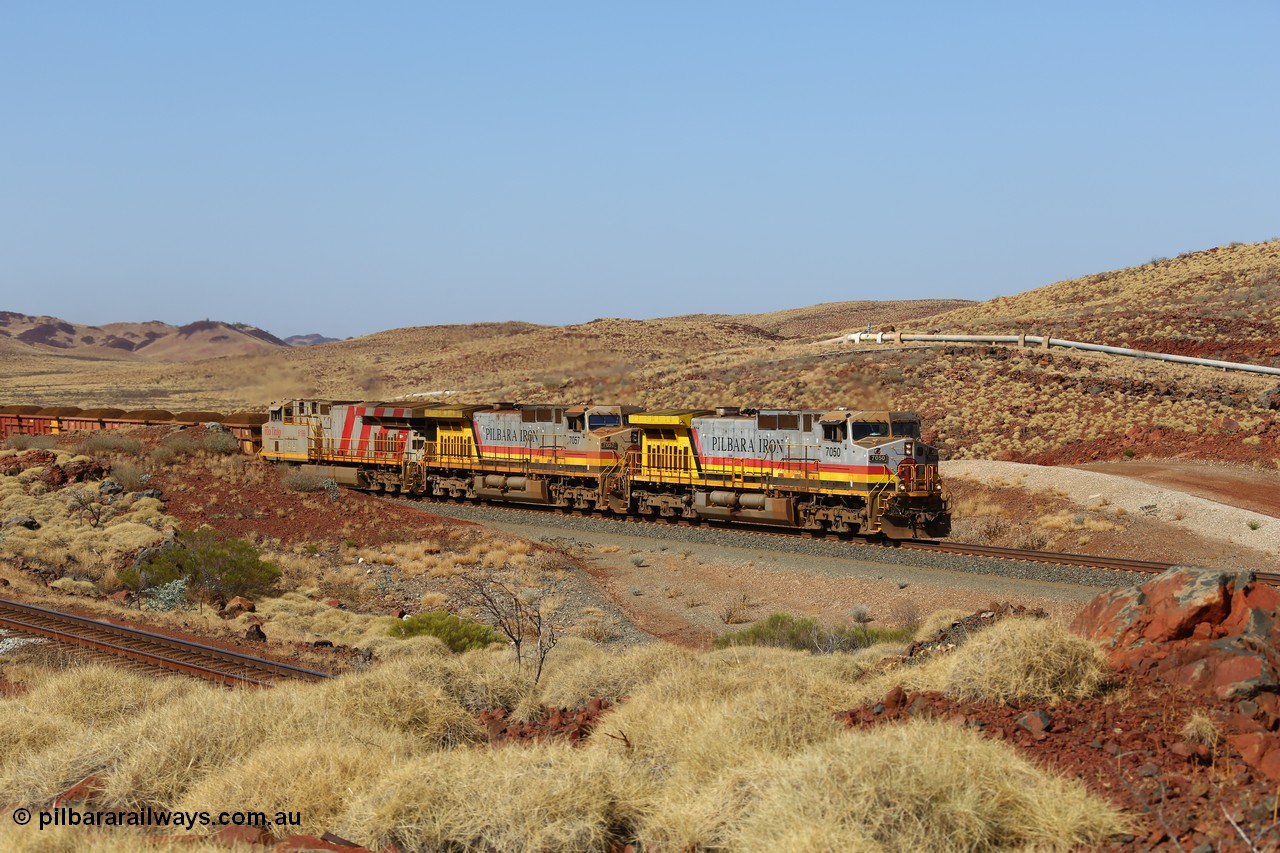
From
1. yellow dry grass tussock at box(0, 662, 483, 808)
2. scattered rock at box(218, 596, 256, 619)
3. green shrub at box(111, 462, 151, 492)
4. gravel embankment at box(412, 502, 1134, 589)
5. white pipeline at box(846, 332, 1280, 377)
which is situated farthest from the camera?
white pipeline at box(846, 332, 1280, 377)

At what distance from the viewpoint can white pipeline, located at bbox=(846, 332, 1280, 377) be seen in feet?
172

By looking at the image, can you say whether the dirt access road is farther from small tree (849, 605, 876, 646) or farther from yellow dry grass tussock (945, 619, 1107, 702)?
yellow dry grass tussock (945, 619, 1107, 702)

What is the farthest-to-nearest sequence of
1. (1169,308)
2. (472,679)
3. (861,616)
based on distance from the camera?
(1169,308), (861,616), (472,679)

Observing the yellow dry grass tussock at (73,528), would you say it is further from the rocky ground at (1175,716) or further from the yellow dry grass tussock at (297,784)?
the rocky ground at (1175,716)

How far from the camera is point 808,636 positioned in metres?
18.2

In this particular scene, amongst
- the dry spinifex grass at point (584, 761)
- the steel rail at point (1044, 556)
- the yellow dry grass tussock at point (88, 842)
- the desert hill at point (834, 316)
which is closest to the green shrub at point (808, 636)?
the dry spinifex grass at point (584, 761)

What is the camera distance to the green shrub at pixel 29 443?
137ft

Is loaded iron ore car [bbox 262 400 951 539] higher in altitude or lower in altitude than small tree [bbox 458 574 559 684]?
higher

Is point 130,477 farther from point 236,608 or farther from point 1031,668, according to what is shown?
point 1031,668

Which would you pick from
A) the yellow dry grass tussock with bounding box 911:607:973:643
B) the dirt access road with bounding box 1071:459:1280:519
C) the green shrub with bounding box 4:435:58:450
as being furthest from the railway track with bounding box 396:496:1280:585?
the green shrub with bounding box 4:435:58:450

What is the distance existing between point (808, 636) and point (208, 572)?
1372 cm

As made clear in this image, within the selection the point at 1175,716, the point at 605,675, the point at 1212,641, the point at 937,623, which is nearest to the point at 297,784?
the point at 605,675

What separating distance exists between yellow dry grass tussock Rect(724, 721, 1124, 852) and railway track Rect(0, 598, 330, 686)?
8.31 meters

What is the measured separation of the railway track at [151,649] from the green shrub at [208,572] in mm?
4481
